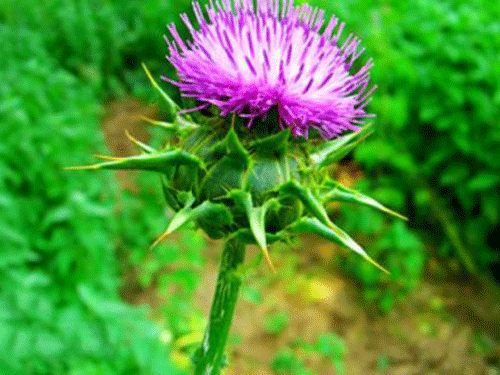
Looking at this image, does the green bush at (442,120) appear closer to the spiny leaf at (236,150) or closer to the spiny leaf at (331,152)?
the spiny leaf at (331,152)

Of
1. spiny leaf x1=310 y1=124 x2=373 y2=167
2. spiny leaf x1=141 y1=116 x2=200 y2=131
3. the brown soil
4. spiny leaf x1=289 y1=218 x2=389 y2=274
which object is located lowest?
spiny leaf x1=289 y1=218 x2=389 y2=274

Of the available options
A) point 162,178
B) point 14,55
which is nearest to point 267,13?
point 162,178

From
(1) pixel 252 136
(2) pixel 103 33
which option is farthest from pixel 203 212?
(2) pixel 103 33

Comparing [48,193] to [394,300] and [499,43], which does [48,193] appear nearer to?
[394,300]

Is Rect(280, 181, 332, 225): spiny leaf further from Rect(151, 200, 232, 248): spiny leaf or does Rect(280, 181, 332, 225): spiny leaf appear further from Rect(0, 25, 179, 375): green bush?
Rect(0, 25, 179, 375): green bush

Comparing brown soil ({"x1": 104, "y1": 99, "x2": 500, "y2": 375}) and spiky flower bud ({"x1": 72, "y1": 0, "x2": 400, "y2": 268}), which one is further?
brown soil ({"x1": 104, "y1": 99, "x2": 500, "y2": 375})

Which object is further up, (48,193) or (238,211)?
(48,193)

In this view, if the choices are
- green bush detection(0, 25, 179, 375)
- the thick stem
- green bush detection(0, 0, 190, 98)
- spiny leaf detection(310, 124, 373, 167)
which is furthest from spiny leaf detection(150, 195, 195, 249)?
green bush detection(0, 0, 190, 98)
